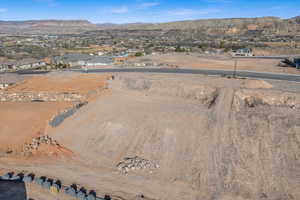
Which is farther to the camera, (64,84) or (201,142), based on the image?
(64,84)

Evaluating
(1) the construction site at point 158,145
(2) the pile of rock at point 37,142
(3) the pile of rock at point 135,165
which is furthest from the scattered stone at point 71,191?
(2) the pile of rock at point 37,142

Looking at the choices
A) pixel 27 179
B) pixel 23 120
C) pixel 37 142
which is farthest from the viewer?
pixel 23 120

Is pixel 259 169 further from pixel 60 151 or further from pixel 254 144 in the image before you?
pixel 60 151

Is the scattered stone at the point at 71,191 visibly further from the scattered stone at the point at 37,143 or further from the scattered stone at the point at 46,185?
the scattered stone at the point at 37,143

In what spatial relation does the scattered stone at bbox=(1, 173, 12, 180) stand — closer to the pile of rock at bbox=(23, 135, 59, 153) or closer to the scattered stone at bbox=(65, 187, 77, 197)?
the pile of rock at bbox=(23, 135, 59, 153)

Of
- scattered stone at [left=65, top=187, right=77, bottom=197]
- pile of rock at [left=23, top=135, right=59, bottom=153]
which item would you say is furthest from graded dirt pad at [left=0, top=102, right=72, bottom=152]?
scattered stone at [left=65, top=187, right=77, bottom=197]

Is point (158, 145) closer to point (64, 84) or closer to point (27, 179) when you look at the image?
point (27, 179)

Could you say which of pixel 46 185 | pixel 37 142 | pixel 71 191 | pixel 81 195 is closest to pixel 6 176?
pixel 46 185
